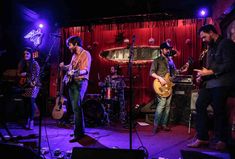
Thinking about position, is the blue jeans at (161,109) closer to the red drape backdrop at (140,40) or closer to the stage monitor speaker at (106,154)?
the red drape backdrop at (140,40)

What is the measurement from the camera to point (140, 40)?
38.8ft

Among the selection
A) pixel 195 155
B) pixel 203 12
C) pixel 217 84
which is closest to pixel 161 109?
pixel 217 84

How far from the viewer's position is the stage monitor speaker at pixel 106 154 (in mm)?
3592

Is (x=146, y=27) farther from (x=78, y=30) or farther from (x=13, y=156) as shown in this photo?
(x=13, y=156)

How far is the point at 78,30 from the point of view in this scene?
12.7 m

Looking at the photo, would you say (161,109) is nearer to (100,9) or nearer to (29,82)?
(29,82)

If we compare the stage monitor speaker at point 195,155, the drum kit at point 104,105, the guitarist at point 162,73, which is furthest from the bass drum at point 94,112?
the stage monitor speaker at point 195,155

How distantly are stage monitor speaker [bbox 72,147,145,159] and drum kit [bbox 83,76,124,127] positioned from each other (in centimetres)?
511

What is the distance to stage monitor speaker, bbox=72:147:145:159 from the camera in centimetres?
359

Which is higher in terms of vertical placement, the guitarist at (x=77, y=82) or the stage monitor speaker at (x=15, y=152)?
the guitarist at (x=77, y=82)

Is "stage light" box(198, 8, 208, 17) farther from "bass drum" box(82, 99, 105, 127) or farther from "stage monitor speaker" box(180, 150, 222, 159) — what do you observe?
"stage monitor speaker" box(180, 150, 222, 159)

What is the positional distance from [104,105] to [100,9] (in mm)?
5338

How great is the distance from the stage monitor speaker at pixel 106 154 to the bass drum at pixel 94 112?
5207mm

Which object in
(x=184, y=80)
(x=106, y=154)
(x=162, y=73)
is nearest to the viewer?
(x=106, y=154)
